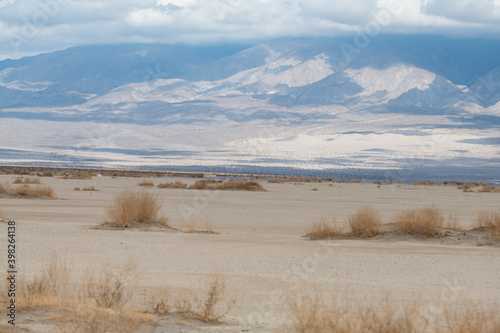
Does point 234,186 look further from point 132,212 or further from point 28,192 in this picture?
point 132,212

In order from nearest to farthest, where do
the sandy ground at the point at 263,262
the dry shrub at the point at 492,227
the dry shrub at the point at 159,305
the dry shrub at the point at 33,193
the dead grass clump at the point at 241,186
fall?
the dry shrub at the point at 159,305
the sandy ground at the point at 263,262
the dry shrub at the point at 492,227
the dry shrub at the point at 33,193
the dead grass clump at the point at 241,186

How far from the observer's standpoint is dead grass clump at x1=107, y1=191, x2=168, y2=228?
1784 centimetres

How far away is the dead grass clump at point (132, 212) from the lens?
1784cm

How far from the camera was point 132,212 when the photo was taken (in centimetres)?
1809

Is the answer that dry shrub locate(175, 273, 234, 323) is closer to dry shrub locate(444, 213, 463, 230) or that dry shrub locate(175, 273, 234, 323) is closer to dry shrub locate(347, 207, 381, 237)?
dry shrub locate(347, 207, 381, 237)

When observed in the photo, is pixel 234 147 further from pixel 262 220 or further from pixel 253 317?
pixel 253 317

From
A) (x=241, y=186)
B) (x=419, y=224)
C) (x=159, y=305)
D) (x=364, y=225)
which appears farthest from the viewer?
(x=241, y=186)

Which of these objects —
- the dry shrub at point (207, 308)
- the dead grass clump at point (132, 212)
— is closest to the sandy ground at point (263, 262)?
the dry shrub at point (207, 308)

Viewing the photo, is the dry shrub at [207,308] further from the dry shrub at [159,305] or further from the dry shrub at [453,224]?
the dry shrub at [453,224]

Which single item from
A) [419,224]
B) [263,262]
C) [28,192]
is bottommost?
[263,262]

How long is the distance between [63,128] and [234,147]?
52.7 meters

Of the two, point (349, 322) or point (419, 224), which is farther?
point (419, 224)

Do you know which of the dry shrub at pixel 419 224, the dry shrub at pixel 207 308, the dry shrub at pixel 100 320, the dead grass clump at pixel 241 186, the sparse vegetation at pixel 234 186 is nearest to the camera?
the dry shrub at pixel 100 320

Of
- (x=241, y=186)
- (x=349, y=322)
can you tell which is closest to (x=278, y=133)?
(x=241, y=186)
